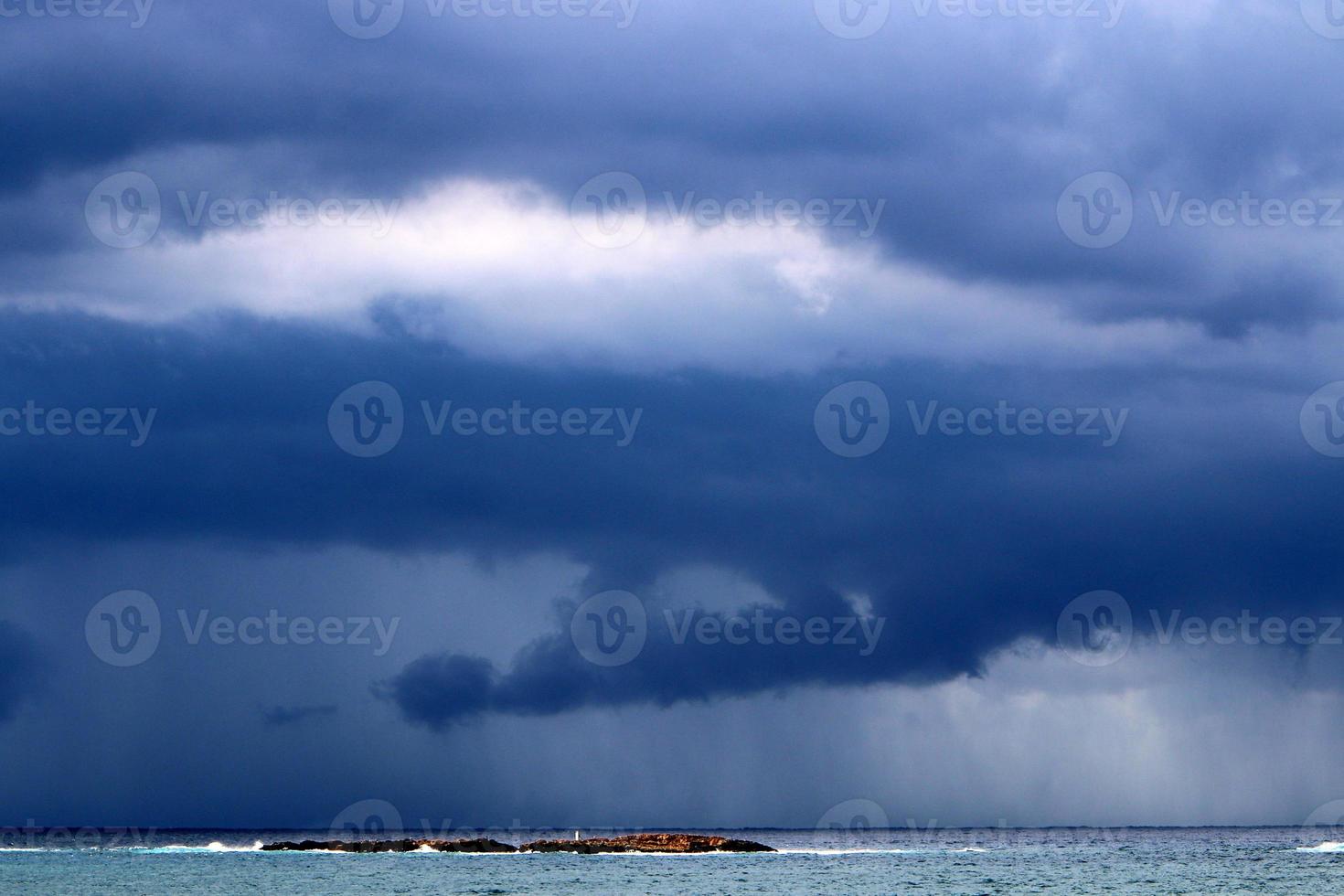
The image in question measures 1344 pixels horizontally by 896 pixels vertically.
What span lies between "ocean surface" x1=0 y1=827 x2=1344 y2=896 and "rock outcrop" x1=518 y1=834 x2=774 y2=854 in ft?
13.2

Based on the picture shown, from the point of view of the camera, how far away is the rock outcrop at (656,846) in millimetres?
138000

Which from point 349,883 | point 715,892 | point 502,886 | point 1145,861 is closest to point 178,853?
point 349,883

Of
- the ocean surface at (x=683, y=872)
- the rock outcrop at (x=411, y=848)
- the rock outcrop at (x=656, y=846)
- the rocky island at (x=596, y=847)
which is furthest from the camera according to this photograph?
the rock outcrop at (x=411, y=848)

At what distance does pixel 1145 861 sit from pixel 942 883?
126 ft

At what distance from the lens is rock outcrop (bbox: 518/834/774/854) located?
13800 centimetres

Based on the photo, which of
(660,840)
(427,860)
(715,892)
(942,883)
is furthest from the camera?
(660,840)

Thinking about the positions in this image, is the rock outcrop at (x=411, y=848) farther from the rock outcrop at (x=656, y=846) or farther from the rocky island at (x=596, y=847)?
the rock outcrop at (x=656, y=846)

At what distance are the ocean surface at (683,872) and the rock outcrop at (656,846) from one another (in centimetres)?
401

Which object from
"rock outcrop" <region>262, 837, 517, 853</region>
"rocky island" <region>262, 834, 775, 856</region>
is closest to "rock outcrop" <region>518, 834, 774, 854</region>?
"rocky island" <region>262, 834, 775, 856</region>

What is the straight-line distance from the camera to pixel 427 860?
124 meters

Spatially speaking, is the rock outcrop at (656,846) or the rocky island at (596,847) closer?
the rock outcrop at (656,846)

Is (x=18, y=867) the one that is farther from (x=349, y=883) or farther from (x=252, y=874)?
(x=349, y=883)

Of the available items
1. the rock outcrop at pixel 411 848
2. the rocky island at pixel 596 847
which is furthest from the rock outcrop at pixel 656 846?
the rock outcrop at pixel 411 848

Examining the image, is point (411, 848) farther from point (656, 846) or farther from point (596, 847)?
point (656, 846)
